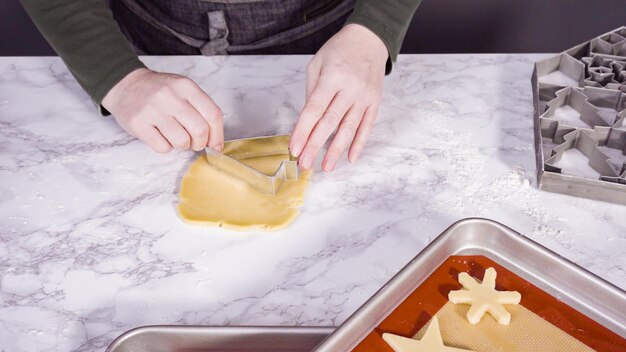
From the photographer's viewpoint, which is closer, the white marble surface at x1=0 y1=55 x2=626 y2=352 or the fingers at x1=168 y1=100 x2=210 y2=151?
the white marble surface at x1=0 y1=55 x2=626 y2=352

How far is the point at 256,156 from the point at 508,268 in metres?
0.46

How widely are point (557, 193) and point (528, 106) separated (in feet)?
0.83

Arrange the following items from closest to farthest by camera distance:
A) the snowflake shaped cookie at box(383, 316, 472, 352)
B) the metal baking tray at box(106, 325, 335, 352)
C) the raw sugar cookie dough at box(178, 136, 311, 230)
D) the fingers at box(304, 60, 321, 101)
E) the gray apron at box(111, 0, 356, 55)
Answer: the snowflake shaped cookie at box(383, 316, 472, 352)
the metal baking tray at box(106, 325, 335, 352)
the raw sugar cookie dough at box(178, 136, 311, 230)
the fingers at box(304, 60, 321, 101)
the gray apron at box(111, 0, 356, 55)

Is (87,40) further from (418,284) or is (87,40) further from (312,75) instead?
(418,284)

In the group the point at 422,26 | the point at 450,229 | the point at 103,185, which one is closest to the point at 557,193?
the point at 450,229

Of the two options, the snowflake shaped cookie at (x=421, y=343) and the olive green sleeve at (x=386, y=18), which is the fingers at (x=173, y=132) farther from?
the snowflake shaped cookie at (x=421, y=343)

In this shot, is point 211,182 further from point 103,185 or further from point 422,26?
point 422,26

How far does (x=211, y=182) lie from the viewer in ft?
3.14

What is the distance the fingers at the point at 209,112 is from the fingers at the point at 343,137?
0.58ft

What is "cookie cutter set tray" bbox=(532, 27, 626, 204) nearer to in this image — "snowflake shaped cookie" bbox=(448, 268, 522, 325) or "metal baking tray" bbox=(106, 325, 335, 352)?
"snowflake shaped cookie" bbox=(448, 268, 522, 325)

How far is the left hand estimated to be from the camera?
36.6 inches

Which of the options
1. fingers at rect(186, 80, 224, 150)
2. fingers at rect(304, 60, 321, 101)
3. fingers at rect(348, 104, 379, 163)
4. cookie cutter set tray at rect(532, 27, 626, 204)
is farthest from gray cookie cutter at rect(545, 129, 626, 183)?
fingers at rect(186, 80, 224, 150)

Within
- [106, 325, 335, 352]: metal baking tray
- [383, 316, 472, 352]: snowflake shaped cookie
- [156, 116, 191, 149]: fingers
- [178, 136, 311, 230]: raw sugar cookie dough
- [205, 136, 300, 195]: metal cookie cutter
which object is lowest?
[106, 325, 335, 352]: metal baking tray

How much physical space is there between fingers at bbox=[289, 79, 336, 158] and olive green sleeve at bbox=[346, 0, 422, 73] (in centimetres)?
18
